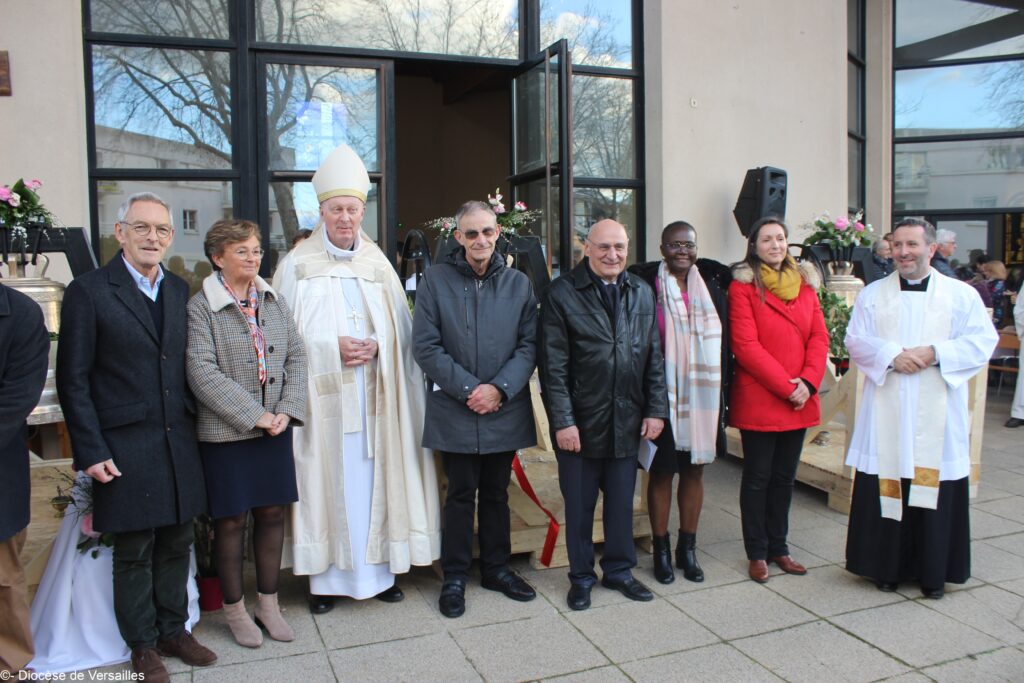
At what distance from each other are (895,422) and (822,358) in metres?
0.46

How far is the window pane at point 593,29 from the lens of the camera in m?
8.02

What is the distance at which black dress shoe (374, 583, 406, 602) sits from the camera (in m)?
4.00

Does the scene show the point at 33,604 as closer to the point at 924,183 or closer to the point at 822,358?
the point at 822,358

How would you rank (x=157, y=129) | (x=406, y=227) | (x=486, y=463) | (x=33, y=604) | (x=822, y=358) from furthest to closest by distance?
(x=406, y=227)
(x=157, y=129)
(x=822, y=358)
(x=486, y=463)
(x=33, y=604)

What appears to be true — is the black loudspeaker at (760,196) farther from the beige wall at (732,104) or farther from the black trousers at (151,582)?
the black trousers at (151,582)

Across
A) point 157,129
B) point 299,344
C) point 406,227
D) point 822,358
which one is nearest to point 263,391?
point 299,344

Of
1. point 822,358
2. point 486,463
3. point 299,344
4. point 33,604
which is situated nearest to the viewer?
point 33,604

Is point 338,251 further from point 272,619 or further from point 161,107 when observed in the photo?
point 161,107

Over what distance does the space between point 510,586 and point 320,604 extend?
2.99 feet

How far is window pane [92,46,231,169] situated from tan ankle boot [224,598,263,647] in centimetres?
447

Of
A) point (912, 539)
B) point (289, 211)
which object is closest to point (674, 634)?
point (912, 539)

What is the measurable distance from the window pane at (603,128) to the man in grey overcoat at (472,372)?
4.59 meters

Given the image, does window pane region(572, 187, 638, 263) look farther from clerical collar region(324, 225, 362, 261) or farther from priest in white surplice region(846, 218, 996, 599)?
clerical collar region(324, 225, 362, 261)

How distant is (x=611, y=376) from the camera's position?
3.86m
